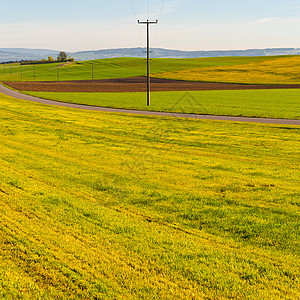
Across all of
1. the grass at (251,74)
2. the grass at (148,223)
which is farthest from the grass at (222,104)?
the grass at (251,74)

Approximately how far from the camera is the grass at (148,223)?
16.2 feet

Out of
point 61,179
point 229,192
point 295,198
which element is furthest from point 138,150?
point 295,198

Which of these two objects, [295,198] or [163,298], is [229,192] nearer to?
[295,198]

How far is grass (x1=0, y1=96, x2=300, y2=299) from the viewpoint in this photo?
16.2 feet

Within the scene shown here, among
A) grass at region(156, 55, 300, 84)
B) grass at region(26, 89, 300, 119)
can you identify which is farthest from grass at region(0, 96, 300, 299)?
grass at region(156, 55, 300, 84)

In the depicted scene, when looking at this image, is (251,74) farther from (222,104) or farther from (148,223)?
(148,223)

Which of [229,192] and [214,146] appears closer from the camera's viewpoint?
[229,192]

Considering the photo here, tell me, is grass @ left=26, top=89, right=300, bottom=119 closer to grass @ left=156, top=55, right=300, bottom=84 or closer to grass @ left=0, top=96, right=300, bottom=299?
grass @ left=0, top=96, right=300, bottom=299

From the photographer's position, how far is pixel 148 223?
22.9 ft

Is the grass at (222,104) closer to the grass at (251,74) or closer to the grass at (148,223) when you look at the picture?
the grass at (148,223)

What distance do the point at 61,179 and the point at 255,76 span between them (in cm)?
8405

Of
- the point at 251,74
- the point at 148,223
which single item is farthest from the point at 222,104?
the point at 251,74

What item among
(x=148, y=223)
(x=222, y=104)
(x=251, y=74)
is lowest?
(x=148, y=223)

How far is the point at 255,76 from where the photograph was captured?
85312mm
